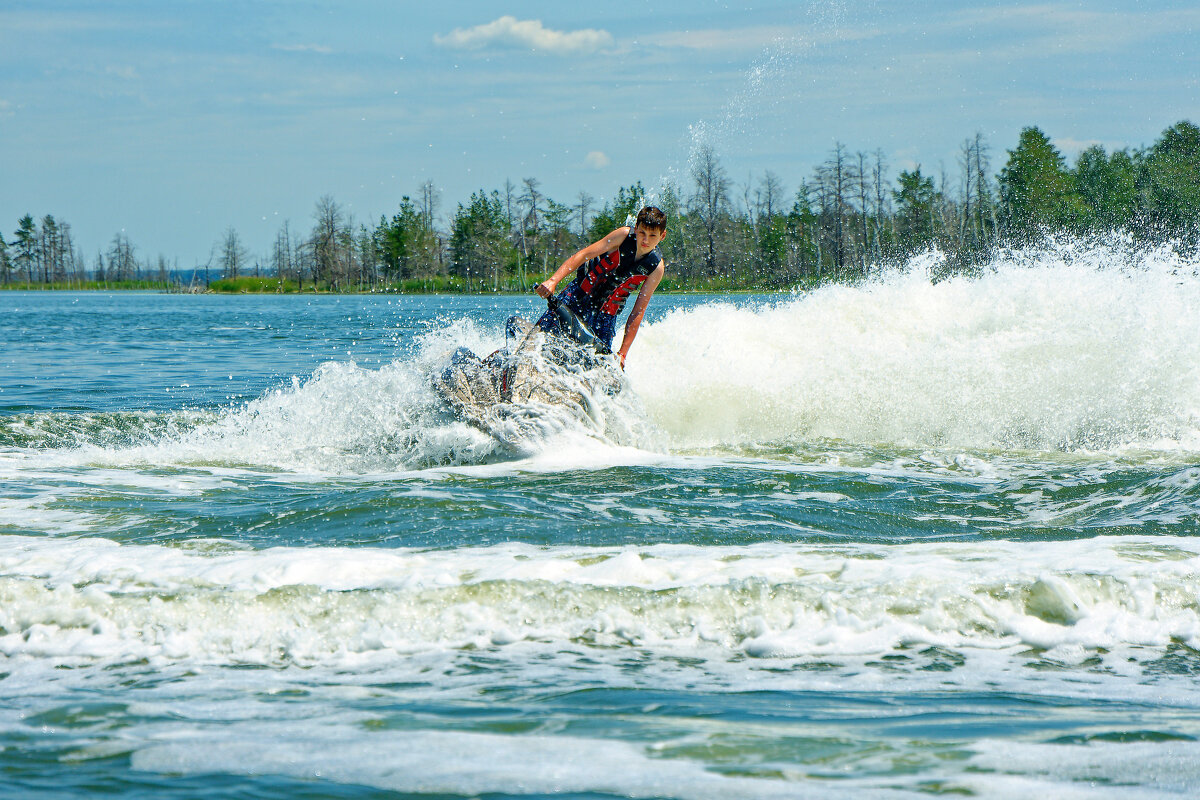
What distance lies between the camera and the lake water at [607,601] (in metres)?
2.79

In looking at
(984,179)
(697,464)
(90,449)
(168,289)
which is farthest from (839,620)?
(168,289)

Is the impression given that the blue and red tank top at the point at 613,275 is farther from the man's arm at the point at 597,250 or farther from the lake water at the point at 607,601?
the lake water at the point at 607,601

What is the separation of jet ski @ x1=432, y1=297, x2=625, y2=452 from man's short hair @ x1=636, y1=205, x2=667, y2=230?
0.96 m

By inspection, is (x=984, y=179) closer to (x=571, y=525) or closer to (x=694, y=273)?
(x=694, y=273)

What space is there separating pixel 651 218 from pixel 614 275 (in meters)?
0.61

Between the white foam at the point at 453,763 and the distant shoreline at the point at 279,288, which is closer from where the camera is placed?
the white foam at the point at 453,763

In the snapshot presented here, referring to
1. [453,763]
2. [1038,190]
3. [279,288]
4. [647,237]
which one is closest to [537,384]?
[647,237]

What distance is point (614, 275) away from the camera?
830cm

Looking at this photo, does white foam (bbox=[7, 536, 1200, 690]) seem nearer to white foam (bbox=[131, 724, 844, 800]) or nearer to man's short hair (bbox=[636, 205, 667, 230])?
white foam (bbox=[131, 724, 844, 800])

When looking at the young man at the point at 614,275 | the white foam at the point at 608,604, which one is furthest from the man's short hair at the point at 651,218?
the white foam at the point at 608,604

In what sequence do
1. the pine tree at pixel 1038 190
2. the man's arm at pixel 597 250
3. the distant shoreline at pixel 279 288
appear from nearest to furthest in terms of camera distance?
the man's arm at pixel 597 250 → the pine tree at pixel 1038 190 → the distant shoreline at pixel 279 288

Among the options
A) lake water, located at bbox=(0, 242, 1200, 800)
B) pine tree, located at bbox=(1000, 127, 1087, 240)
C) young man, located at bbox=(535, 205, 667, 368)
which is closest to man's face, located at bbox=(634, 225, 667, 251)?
young man, located at bbox=(535, 205, 667, 368)

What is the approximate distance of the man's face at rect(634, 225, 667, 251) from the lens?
8000mm

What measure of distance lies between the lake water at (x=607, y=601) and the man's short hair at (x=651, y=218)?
1576 millimetres
